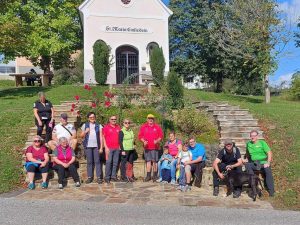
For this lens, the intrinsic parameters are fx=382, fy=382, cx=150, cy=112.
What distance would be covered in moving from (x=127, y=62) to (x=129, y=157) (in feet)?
51.3

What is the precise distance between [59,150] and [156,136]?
241 centimetres

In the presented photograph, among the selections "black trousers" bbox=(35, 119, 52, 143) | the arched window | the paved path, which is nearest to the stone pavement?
the paved path

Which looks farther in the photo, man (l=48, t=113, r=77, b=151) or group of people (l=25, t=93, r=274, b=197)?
man (l=48, t=113, r=77, b=151)

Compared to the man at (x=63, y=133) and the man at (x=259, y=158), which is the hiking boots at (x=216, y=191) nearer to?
the man at (x=259, y=158)

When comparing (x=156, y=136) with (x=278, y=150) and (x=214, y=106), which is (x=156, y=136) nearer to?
(x=278, y=150)

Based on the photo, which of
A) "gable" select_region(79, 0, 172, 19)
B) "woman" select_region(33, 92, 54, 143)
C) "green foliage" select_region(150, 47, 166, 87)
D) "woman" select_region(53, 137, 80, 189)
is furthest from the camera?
"gable" select_region(79, 0, 172, 19)

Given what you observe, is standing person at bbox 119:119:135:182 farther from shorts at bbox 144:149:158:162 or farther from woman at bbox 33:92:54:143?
woman at bbox 33:92:54:143

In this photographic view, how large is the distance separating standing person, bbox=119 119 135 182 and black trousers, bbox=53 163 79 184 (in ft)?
4.04

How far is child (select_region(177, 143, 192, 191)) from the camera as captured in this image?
885 centimetres

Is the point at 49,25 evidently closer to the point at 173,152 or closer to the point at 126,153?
the point at 126,153

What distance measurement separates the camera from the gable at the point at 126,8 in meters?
23.9

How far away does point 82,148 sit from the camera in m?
10.4

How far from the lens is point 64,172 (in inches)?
354

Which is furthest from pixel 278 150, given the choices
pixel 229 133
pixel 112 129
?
pixel 112 129
